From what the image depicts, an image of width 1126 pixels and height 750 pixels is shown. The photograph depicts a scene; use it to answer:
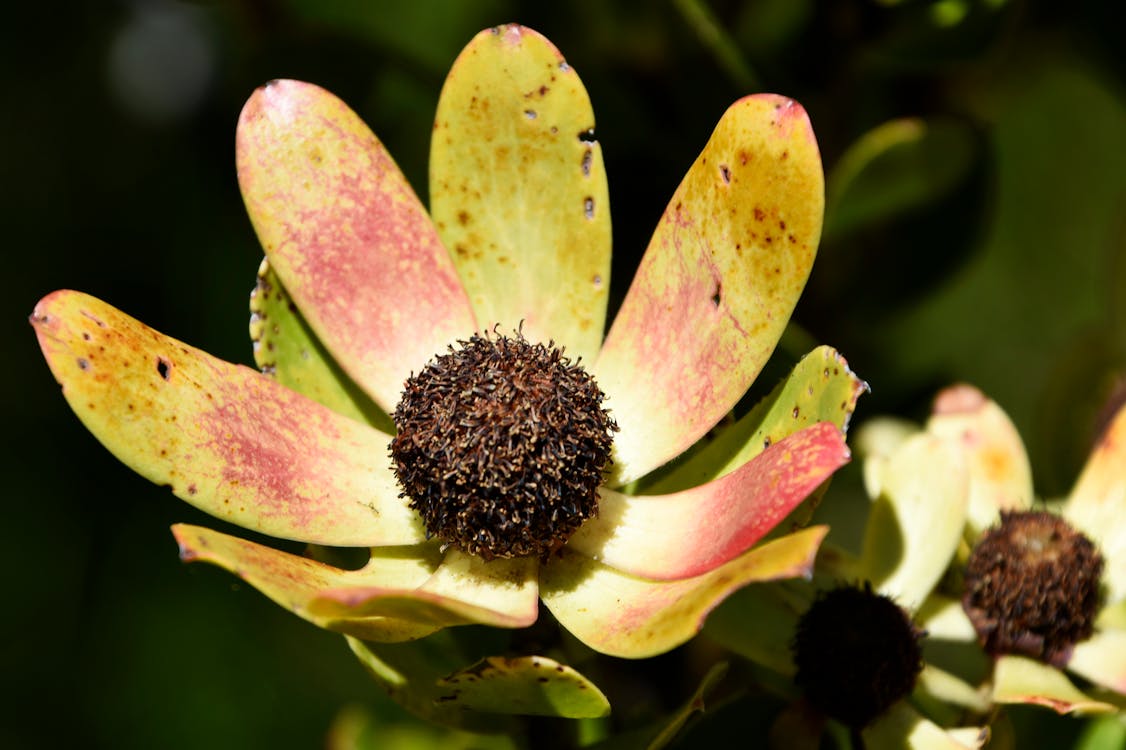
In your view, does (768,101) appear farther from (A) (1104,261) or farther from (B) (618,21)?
(A) (1104,261)

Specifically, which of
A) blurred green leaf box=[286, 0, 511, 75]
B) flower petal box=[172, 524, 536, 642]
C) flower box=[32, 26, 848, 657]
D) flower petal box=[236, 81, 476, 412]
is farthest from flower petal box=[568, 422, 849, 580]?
blurred green leaf box=[286, 0, 511, 75]

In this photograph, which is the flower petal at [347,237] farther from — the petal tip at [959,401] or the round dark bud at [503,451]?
the petal tip at [959,401]

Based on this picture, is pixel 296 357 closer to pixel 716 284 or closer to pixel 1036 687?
pixel 716 284

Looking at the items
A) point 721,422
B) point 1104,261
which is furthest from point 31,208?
point 1104,261

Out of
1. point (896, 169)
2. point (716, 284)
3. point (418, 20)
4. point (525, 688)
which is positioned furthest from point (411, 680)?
point (418, 20)

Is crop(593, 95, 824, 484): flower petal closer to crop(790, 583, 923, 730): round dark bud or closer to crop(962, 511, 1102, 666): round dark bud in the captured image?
crop(790, 583, 923, 730): round dark bud

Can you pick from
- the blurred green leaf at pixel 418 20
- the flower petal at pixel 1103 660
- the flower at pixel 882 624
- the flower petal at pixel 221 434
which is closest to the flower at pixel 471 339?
the flower petal at pixel 221 434
